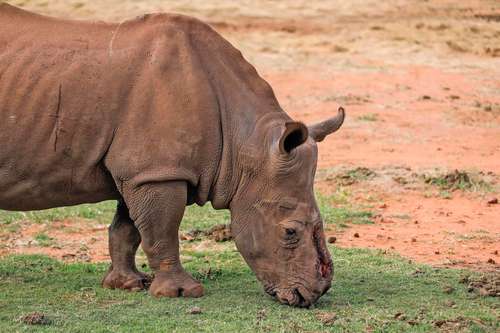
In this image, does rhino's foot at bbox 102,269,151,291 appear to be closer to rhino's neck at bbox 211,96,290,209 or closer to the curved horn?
rhino's neck at bbox 211,96,290,209

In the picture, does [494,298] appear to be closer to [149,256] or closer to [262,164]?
[262,164]

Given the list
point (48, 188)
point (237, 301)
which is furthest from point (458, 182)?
point (48, 188)

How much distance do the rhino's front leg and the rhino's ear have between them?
79cm

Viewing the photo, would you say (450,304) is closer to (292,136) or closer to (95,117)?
(292,136)

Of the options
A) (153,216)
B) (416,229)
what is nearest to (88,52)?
(153,216)

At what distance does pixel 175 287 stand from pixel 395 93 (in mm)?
12383

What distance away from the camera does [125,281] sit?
9.22 meters

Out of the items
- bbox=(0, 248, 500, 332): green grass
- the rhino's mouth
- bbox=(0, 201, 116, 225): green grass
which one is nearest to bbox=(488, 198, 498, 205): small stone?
bbox=(0, 248, 500, 332): green grass

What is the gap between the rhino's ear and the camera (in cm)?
825

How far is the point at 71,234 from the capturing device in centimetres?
1192

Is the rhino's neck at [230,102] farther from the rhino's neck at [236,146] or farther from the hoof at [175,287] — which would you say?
the hoof at [175,287]

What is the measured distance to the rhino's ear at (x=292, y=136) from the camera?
8250mm

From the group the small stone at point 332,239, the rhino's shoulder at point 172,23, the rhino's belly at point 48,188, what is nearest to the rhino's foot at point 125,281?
the rhino's belly at point 48,188

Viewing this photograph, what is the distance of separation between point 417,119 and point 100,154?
1103 centimetres
